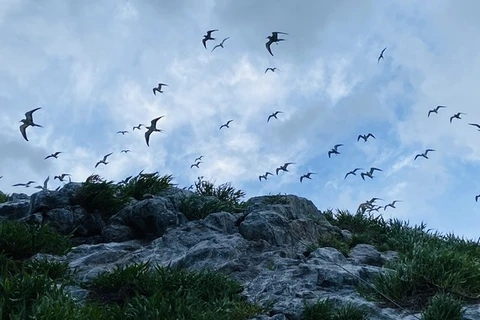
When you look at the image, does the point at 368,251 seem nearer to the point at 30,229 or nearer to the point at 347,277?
the point at 347,277

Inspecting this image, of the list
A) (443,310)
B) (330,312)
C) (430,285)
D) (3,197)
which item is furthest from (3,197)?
(443,310)

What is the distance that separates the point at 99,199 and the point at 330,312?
272 inches

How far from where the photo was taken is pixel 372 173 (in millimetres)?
24203

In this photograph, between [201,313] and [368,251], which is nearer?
[201,313]

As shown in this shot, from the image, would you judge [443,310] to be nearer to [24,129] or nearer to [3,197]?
[24,129]

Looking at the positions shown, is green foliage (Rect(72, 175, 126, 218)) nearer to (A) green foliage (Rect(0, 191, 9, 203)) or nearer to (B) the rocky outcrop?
(B) the rocky outcrop

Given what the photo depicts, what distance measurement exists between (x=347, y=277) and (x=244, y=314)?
2193mm

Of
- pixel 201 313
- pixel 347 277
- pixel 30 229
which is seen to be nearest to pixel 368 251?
pixel 347 277

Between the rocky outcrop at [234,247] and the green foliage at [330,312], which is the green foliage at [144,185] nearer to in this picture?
the rocky outcrop at [234,247]

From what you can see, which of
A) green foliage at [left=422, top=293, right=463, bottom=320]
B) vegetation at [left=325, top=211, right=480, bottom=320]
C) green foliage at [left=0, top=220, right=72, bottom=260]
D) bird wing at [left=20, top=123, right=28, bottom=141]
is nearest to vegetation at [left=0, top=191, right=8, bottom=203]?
bird wing at [left=20, top=123, right=28, bottom=141]

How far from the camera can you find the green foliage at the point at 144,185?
49.6 feet

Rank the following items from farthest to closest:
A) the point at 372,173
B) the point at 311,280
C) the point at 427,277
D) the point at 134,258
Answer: the point at 372,173 < the point at 134,258 < the point at 311,280 < the point at 427,277

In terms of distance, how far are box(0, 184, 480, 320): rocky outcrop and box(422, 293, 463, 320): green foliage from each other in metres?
0.25

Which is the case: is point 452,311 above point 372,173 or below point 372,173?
below
